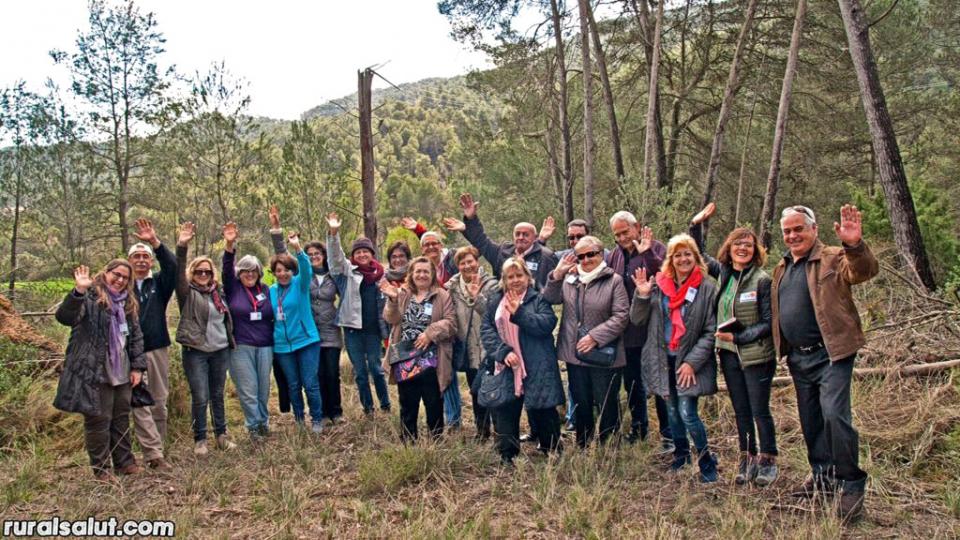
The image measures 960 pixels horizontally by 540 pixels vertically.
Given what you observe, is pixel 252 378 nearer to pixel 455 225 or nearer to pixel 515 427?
pixel 455 225

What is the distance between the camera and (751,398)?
406 cm

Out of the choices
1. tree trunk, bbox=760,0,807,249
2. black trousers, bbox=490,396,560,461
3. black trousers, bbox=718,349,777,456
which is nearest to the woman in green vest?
black trousers, bbox=718,349,777,456

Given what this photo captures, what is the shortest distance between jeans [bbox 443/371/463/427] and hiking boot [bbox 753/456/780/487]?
102 inches

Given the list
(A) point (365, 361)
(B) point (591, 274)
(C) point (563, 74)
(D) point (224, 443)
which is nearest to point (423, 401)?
(A) point (365, 361)

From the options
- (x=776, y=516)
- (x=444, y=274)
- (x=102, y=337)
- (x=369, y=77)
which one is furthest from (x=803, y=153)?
(x=102, y=337)

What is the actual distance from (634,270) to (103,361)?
4.10 m

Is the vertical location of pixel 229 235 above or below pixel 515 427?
above

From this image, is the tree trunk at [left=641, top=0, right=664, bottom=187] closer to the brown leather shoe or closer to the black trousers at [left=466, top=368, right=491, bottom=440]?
the black trousers at [left=466, top=368, right=491, bottom=440]

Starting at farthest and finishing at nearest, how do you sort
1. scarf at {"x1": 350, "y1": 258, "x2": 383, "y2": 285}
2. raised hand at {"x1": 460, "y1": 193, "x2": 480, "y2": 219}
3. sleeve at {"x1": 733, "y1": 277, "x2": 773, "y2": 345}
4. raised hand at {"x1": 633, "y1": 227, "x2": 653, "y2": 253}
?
1. scarf at {"x1": 350, "y1": 258, "x2": 383, "y2": 285}
2. raised hand at {"x1": 460, "y1": 193, "x2": 480, "y2": 219}
3. raised hand at {"x1": 633, "y1": 227, "x2": 653, "y2": 253}
4. sleeve at {"x1": 733, "y1": 277, "x2": 773, "y2": 345}

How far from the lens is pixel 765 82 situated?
43.4 ft

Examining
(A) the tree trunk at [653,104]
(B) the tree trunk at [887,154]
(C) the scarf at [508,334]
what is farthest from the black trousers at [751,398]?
(A) the tree trunk at [653,104]

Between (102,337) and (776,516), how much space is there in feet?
15.6

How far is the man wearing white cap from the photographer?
4.89 metres

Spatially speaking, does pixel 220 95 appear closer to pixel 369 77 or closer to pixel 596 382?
pixel 369 77
